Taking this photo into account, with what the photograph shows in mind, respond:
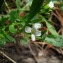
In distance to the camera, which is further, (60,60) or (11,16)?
(60,60)

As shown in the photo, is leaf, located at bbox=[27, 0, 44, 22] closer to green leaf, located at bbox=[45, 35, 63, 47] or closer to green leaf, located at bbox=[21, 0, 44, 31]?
green leaf, located at bbox=[21, 0, 44, 31]

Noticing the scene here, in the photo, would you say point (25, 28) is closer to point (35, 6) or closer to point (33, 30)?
point (33, 30)

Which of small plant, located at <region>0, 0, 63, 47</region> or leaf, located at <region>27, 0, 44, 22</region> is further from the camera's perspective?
small plant, located at <region>0, 0, 63, 47</region>

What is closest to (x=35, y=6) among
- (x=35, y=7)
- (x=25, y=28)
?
(x=35, y=7)

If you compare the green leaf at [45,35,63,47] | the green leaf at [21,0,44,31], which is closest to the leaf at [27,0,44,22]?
the green leaf at [21,0,44,31]

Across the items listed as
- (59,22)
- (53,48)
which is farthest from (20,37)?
(59,22)

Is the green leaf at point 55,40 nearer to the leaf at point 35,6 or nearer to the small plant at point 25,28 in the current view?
the small plant at point 25,28

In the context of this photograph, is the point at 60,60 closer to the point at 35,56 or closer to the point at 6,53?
the point at 35,56

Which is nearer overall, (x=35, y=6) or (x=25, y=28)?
(x=35, y=6)

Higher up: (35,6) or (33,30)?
(35,6)

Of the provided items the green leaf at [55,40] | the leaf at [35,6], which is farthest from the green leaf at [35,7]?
the green leaf at [55,40]

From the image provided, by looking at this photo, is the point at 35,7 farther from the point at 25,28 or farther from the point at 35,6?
the point at 25,28
